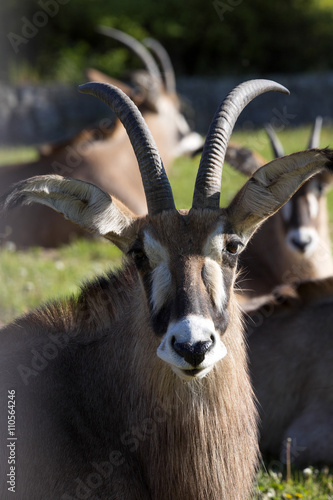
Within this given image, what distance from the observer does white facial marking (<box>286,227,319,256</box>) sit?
8461 millimetres

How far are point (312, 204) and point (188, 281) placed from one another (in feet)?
17.4

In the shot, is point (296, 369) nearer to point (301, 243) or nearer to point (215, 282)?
point (215, 282)

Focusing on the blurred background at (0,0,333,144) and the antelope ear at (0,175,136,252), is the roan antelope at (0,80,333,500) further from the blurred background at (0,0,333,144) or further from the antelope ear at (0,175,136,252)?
the blurred background at (0,0,333,144)

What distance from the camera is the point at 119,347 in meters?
4.25

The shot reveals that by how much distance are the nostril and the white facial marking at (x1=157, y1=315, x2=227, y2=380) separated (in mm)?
11

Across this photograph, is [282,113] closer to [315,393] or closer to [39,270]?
[39,270]

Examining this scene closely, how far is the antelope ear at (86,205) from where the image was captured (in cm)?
393

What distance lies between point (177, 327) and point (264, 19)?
923 inches

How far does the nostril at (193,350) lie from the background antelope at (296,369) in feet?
8.55

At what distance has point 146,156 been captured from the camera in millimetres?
4133

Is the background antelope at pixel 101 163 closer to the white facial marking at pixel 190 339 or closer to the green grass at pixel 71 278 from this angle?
the green grass at pixel 71 278

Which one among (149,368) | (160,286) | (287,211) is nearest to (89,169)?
(287,211)

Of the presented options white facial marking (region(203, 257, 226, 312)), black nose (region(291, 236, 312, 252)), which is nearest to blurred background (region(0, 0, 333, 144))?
black nose (region(291, 236, 312, 252))

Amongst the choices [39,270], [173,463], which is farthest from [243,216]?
[39,270]
